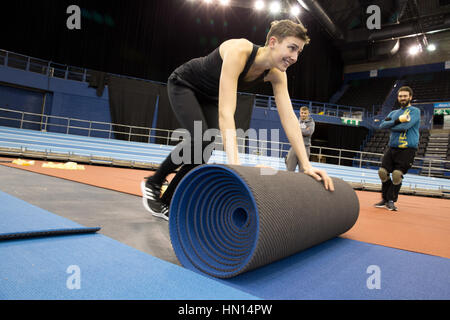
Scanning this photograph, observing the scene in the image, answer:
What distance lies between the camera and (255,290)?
0.76 meters

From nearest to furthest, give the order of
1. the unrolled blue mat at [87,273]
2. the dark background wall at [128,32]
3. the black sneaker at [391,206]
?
the unrolled blue mat at [87,273] < the black sneaker at [391,206] < the dark background wall at [128,32]

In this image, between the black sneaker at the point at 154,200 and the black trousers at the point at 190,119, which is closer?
the black trousers at the point at 190,119

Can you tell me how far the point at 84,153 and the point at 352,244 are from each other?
604 cm

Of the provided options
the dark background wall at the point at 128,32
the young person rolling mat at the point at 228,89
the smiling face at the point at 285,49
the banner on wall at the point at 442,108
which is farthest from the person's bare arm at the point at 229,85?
the banner on wall at the point at 442,108

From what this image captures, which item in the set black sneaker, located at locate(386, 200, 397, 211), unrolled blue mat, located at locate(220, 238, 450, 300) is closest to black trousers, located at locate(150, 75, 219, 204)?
unrolled blue mat, located at locate(220, 238, 450, 300)

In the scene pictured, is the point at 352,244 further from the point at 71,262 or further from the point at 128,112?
the point at 128,112

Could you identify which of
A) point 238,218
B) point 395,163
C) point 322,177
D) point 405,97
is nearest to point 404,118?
point 405,97

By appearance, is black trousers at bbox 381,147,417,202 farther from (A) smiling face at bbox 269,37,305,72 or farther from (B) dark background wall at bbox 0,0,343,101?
(B) dark background wall at bbox 0,0,343,101

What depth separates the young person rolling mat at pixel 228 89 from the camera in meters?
1.11

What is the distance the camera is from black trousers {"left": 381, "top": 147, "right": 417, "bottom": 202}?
2713 mm

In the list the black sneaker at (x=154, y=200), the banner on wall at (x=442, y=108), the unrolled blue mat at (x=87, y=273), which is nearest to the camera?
the unrolled blue mat at (x=87, y=273)

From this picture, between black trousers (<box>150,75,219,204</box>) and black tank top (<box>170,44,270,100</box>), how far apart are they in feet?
0.09

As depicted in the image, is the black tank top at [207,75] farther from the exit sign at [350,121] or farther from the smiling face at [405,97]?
the exit sign at [350,121]
